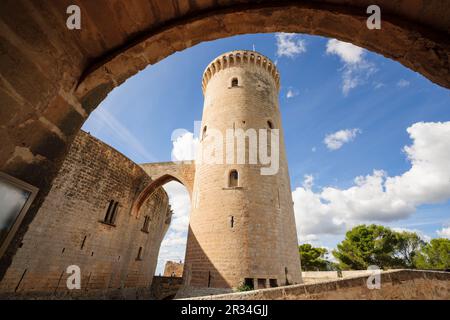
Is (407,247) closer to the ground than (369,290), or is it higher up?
higher up

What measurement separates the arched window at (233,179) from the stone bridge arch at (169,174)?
4.33 m

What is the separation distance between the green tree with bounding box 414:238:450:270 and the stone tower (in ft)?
97.0

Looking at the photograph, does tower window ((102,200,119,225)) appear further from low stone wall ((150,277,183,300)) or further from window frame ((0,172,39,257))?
window frame ((0,172,39,257))

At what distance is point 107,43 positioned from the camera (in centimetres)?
195

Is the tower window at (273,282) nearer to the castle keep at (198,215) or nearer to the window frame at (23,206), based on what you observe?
the castle keep at (198,215)

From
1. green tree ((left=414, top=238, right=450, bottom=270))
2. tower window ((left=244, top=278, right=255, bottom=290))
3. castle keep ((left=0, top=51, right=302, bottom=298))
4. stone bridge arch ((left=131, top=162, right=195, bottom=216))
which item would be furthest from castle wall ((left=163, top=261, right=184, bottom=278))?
green tree ((left=414, top=238, right=450, bottom=270))

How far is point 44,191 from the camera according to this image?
1788 mm

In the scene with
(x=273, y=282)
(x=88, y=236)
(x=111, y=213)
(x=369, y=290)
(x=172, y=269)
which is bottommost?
(x=369, y=290)

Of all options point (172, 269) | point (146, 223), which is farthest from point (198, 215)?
point (172, 269)

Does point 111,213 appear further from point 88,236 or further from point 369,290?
point 369,290

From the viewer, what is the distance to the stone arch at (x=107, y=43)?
4.77 feet

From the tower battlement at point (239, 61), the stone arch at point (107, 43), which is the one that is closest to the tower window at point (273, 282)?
the stone arch at point (107, 43)

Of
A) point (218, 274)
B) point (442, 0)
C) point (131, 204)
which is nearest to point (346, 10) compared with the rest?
point (442, 0)

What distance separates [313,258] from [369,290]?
29319mm
